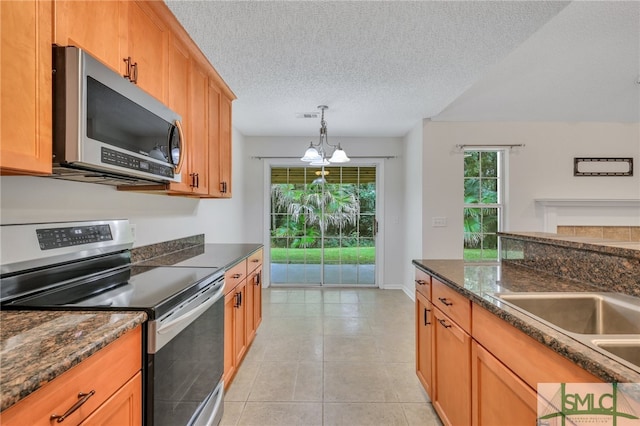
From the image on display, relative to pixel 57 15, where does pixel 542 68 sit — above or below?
above

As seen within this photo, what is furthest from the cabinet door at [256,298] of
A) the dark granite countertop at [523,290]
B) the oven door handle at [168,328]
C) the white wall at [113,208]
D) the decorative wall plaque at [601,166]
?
the decorative wall plaque at [601,166]

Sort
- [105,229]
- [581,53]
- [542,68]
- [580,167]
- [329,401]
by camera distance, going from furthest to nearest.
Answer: [580,167] → [542,68] → [581,53] → [329,401] → [105,229]

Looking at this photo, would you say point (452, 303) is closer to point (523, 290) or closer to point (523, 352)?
point (523, 290)

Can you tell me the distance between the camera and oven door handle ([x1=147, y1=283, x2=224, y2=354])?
111cm

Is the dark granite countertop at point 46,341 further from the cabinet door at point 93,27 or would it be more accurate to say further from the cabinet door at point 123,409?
the cabinet door at point 93,27

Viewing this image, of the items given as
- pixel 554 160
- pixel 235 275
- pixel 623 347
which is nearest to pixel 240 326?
pixel 235 275

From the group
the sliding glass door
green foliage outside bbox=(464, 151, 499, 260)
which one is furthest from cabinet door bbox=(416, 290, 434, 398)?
the sliding glass door

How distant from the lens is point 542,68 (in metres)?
2.77

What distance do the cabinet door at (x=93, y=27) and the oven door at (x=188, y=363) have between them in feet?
3.64

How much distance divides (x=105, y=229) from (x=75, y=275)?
29 cm

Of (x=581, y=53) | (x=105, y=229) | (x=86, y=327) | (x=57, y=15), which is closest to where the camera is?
(x=86, y=327)

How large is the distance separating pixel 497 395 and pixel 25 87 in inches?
75.6

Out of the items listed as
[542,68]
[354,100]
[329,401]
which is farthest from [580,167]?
[329,401]

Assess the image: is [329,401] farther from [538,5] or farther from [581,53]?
[581,53]
